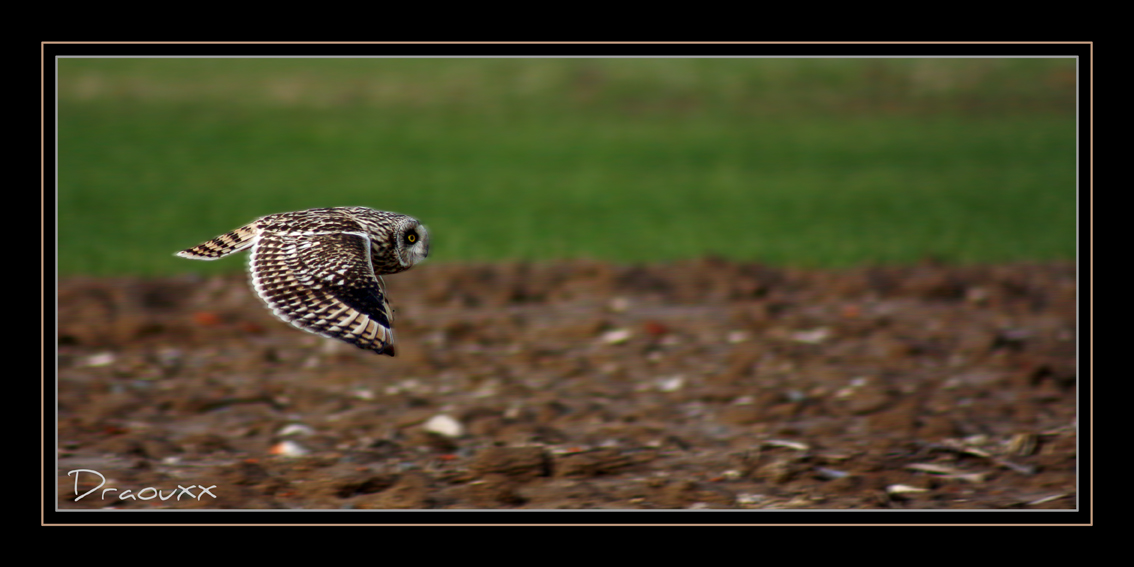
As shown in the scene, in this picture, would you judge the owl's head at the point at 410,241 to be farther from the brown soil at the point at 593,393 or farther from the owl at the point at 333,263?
the brown soil at the point at 593,393

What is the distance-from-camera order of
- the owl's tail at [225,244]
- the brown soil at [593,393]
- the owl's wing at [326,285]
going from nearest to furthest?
the owl's wing at [326,285], the owl's tail at [225,244], the brown soil at [593,393]

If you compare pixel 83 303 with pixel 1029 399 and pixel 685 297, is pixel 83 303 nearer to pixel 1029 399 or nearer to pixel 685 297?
pixel 685 297

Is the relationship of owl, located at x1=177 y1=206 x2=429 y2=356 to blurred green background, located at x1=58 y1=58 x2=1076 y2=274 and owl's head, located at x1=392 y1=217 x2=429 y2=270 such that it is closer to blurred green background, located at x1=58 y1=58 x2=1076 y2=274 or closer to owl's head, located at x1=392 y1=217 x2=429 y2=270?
owl's head, located at x1=392 y1=217 x2=429 y2=270

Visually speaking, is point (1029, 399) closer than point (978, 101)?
Yes

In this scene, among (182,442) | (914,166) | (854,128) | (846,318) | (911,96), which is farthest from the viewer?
(911,96)

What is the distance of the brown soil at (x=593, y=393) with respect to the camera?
4449 mm

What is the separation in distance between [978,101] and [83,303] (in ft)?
46.7

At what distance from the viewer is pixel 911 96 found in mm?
16578

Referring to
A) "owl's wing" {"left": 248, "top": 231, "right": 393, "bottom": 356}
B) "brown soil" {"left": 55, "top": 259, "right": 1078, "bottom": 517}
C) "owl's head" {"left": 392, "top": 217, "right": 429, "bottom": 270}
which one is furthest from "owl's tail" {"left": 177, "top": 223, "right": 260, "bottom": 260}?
"brown soil" {"left": 55, "top": 259, "right": 1078, "bottom": 517}

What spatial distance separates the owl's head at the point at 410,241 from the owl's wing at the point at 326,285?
11 cm

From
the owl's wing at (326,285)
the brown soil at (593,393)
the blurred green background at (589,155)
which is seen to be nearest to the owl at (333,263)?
the owl's wing at (326,285)

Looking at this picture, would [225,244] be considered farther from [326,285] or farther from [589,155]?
[589,155]
